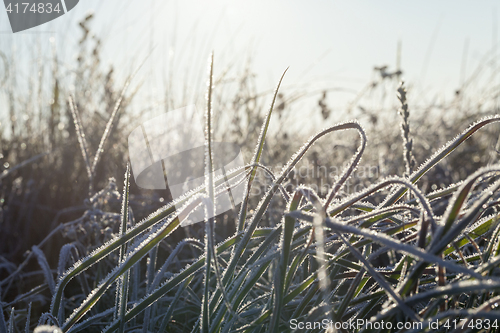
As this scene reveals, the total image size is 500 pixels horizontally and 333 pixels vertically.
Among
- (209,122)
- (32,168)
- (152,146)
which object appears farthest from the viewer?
(152,146)

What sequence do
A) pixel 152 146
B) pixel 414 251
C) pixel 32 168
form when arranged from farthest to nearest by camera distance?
pixel 152 146
pixel 32 168
pixel 414 251

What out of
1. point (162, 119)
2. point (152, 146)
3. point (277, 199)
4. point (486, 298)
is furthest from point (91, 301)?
point (162, 119)

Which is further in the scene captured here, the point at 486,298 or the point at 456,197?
the point at 486,298

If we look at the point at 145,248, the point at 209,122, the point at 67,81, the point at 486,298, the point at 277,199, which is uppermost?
the point at 67,81

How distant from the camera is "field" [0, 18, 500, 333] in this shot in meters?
0.58

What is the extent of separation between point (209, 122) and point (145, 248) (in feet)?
0.76

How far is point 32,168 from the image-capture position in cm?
239

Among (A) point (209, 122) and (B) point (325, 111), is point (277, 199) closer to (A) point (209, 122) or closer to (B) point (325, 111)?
(B) point (325, 111)

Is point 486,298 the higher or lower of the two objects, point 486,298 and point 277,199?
the higher

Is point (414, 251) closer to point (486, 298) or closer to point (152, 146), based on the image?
point (486, 298)

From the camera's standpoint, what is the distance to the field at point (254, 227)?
583 mm

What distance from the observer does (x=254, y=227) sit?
68 cm

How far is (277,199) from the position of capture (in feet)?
6.07

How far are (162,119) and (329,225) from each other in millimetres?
2424
